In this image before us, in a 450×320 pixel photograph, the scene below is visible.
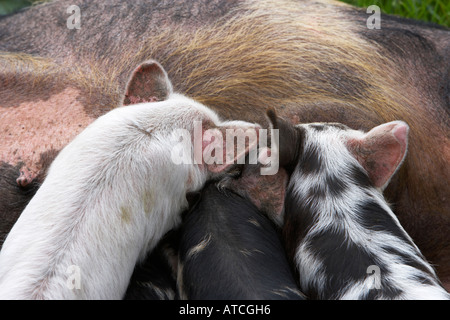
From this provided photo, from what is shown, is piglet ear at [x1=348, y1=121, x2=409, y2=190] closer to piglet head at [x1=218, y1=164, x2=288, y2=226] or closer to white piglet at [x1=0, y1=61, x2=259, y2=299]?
piglet head at [x1=218, y1=164, x2=288, y2=226]

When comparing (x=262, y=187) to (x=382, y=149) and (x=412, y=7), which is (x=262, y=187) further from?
(x=412, y=7)

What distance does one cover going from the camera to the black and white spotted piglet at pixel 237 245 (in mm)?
1913

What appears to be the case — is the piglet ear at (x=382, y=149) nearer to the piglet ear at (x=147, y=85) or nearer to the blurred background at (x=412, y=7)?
the piglet ear at (x=147, y=85)

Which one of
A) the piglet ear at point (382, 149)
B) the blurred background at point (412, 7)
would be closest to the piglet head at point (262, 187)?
the piglet ear at point (382, 149)

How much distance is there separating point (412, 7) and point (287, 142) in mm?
2236

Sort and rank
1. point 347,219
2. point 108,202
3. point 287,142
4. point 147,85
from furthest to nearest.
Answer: point 147,85
point 287,142
point 347,219
point 108,202

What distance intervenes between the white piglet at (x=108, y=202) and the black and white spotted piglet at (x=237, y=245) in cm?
10

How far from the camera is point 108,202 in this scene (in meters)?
1.96

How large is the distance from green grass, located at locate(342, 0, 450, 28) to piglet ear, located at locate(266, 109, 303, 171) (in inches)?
78.4

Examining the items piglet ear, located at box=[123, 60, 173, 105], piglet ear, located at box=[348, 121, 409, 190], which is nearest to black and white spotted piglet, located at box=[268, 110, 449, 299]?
piglet ear, located at box=[348, 121, 409, 190]

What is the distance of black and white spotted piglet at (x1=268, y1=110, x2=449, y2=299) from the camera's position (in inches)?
77.6

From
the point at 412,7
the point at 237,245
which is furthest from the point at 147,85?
the point at 412,7
